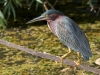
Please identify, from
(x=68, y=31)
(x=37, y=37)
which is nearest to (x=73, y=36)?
(x=68, y=31)

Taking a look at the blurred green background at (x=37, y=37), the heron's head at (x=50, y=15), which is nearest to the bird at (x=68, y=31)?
the heron's head at (x=50, y=15)

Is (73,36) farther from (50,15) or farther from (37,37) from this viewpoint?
(37,37)

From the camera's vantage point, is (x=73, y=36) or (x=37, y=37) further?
(x=37, y=37)

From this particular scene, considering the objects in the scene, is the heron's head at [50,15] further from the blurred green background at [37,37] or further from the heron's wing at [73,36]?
the blurred green background at [37,37]

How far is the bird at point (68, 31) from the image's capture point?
2949 millimetres

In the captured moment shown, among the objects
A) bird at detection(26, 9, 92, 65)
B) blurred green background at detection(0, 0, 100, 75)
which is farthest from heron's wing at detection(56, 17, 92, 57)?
blurred green background at detection(0, 0, 100, 75)

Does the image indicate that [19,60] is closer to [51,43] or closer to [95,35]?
[51,43]

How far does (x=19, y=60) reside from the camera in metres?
4.40

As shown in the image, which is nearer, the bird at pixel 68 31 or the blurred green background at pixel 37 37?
the bird at pixel 68 31

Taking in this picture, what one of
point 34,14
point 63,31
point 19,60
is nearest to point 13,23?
point 34,14

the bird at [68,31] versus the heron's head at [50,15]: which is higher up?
the heron's head at [50,15]

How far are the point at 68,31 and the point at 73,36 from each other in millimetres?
78

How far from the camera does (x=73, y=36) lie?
2984 mm

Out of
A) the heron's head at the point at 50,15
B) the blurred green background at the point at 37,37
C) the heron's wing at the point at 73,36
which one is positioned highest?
the heron's head at the point at 50,15
